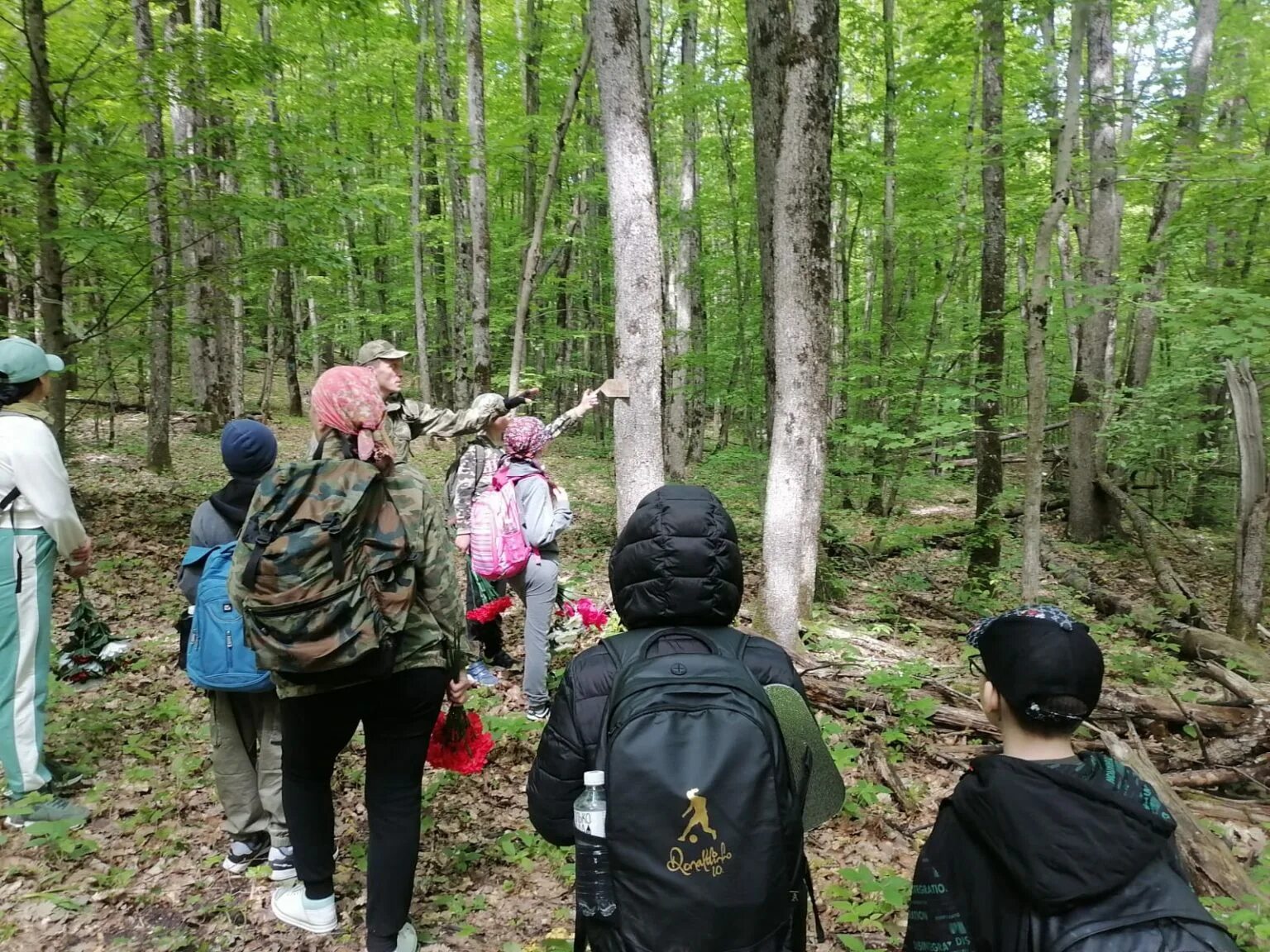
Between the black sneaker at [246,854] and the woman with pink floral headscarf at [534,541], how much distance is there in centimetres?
177

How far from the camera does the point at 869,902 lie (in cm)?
298

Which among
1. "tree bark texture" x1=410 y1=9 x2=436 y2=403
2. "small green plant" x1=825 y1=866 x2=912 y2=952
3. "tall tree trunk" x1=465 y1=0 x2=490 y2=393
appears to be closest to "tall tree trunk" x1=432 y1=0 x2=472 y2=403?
"tree bark texture" x1=410 y1=9 x2=436 y2=403

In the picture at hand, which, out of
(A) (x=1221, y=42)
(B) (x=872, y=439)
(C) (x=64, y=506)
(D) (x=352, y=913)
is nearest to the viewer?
(D) (x=352, y=913)

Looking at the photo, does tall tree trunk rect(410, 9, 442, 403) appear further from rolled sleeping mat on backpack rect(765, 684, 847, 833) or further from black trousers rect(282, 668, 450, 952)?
rolled sleeping mat on backpack rect(765, 684, 847, 833)

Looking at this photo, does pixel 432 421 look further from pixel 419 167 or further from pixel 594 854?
pixel 419 167

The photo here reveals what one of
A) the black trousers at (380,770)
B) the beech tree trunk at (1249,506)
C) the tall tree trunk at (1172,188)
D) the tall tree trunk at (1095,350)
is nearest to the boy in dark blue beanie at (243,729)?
the black trousers at (380,770)

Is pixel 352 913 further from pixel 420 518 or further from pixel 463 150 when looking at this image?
pixel 463 150

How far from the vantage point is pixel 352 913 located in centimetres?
303

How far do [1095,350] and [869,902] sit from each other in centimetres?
1133

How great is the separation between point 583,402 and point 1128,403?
981cm

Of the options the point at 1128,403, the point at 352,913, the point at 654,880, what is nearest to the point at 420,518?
the point at 654,880

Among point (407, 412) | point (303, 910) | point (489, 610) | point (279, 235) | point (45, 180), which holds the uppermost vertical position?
point (279, 235)

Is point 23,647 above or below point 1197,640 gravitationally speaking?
above

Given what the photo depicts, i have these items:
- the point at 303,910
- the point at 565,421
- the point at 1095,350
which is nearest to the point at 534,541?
the point at 565,421
